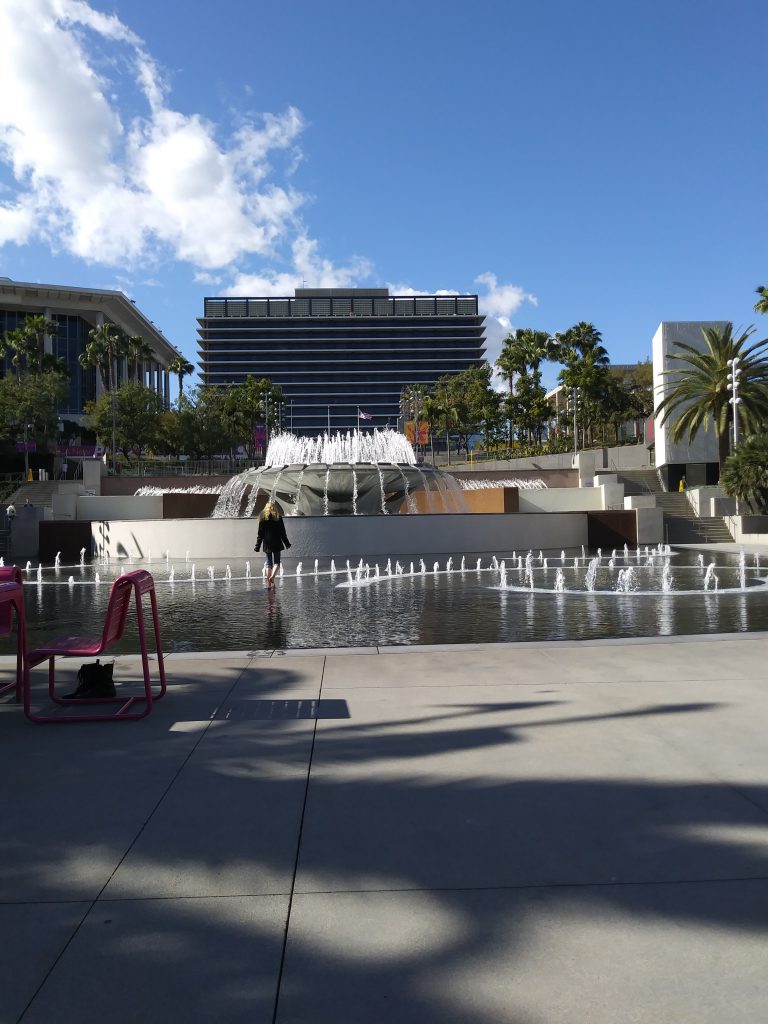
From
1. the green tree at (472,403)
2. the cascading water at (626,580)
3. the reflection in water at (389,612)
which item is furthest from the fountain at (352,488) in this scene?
the green tree at (472,403)

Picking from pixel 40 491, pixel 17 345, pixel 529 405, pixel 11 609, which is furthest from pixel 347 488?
pixel 17 345

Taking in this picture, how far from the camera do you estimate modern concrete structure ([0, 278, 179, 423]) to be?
87.3m

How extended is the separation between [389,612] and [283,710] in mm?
5238

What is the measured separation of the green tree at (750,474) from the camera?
27.0 meters

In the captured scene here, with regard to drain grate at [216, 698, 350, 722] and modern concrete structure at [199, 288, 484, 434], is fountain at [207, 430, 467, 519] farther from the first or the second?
modern concrete structure at [199, 288, 484, 434]

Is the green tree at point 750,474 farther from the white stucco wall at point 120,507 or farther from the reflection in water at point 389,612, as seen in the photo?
the white stucco wall at point 120,507

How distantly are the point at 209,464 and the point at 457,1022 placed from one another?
2235 inches

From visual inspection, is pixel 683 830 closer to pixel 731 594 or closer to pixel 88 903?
pixel 88 903

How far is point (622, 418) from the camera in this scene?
79.6 metres

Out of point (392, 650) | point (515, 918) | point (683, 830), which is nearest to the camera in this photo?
point (515, 918)

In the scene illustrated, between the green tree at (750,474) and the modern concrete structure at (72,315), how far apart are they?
75.9 metres

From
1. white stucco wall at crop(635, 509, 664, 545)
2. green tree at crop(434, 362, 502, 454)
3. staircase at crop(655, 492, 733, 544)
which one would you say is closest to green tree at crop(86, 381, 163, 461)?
green tree at crop(434, 362, 502, 454)

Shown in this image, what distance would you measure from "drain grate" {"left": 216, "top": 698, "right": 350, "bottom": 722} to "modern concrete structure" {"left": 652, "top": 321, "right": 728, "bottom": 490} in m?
44.9

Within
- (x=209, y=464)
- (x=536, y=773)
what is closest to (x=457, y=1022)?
(x=536, y=773)
